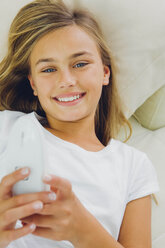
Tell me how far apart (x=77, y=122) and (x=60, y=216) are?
42 cm

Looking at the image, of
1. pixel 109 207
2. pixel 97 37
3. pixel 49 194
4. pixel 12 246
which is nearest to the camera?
pixel 49 194

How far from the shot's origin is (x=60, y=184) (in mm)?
604

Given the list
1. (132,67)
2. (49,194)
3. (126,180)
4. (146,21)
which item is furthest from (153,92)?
(49,194)

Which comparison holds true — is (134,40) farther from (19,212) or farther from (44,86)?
(19,212)

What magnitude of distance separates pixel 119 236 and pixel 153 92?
0.57 metres

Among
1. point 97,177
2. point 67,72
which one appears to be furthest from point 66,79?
point 97,177

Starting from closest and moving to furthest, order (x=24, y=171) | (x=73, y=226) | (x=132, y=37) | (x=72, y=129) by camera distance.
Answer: (x=24, y=171) < (x=73, y=226) < (x=72, y=129) < (x=132, y=37)

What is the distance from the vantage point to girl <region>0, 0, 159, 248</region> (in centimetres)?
87

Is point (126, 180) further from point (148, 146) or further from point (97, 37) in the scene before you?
point (97, 37)

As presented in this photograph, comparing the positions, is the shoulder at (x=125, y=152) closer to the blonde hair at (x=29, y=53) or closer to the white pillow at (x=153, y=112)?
the blonde hair at (x=29, y=53)

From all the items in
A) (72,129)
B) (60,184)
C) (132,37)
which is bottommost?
(72,129)

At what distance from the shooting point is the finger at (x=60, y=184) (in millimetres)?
581

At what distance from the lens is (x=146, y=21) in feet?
3.62

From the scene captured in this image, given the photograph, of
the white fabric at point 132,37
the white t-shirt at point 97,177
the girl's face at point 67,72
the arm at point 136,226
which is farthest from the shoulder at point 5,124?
the arm at point 136,226
